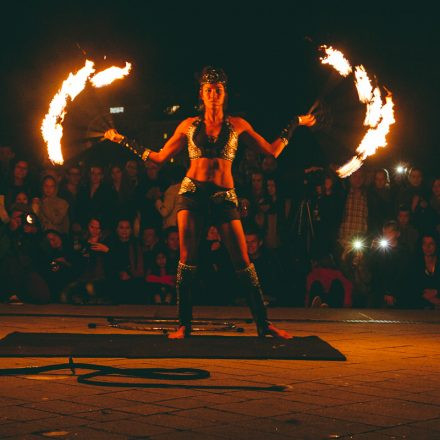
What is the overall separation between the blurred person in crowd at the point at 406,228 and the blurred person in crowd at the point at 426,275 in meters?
0.38

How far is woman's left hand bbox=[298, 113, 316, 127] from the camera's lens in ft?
25.9

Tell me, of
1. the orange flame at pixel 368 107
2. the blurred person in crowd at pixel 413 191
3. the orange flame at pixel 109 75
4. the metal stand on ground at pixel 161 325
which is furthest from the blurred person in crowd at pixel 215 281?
the orange flame at pixel 109 75

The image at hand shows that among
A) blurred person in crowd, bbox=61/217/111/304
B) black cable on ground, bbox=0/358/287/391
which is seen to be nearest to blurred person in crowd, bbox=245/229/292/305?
blurred person in crowd, bbox=61/217/111/304

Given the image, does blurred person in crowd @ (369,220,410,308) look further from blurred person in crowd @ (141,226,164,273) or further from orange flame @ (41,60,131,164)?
orange flame @ (41,60,131,164)

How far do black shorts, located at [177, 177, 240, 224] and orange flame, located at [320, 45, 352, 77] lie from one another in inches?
68.0

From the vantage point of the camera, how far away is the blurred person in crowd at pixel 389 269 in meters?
11.8

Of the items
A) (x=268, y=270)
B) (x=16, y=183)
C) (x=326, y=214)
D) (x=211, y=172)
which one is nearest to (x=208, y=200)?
(x=211, y=172)

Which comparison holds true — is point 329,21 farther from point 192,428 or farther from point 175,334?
point 192,428

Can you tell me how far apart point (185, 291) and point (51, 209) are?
5.29 m

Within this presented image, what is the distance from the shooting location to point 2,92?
1532 centimetres

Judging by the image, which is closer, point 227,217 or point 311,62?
point 227,217

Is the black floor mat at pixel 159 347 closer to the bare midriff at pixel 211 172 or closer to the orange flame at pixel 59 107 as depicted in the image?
the bare midriff at pixel 211 172

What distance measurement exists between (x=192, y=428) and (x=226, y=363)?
7.07ft

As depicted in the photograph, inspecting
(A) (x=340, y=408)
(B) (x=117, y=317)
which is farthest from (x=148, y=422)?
(B) (x=117, y=317)
